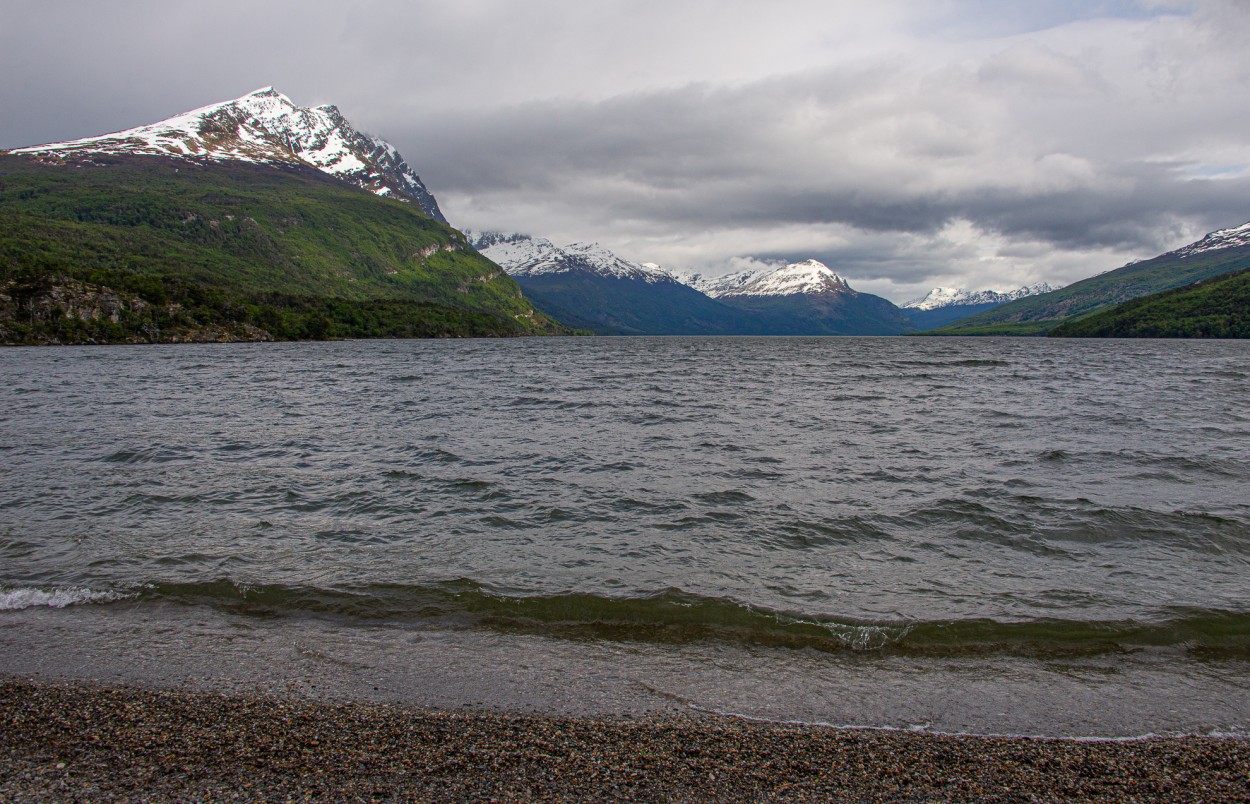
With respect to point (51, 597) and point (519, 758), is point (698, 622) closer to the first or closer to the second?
point (519, 758)

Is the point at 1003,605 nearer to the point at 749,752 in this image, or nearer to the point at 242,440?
the point at 749,752

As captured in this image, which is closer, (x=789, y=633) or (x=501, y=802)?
(x=501, y=802)

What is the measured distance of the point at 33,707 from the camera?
895 centimetres

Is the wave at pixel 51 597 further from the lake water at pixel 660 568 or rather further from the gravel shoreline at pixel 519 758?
the gravel shoreline at pixel 519 758

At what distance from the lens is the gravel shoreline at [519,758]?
720 centimetres

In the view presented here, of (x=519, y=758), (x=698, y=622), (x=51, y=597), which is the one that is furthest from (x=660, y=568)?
(x=51, y=597)

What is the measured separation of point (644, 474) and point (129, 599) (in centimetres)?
1558

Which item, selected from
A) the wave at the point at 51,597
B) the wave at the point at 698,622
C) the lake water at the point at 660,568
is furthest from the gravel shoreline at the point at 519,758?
the wave at the point at 51,597

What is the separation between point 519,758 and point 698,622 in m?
5.40

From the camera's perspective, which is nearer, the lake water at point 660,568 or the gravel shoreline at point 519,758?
the gravel shoreline at point 519,758

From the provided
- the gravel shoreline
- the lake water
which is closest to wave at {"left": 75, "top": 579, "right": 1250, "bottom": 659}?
the lake water

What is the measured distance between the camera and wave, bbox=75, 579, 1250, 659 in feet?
38.2

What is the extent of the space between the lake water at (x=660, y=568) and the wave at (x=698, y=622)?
0.20 ft

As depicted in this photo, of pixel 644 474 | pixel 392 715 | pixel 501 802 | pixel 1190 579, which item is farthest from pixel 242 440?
pixel 1190 579
